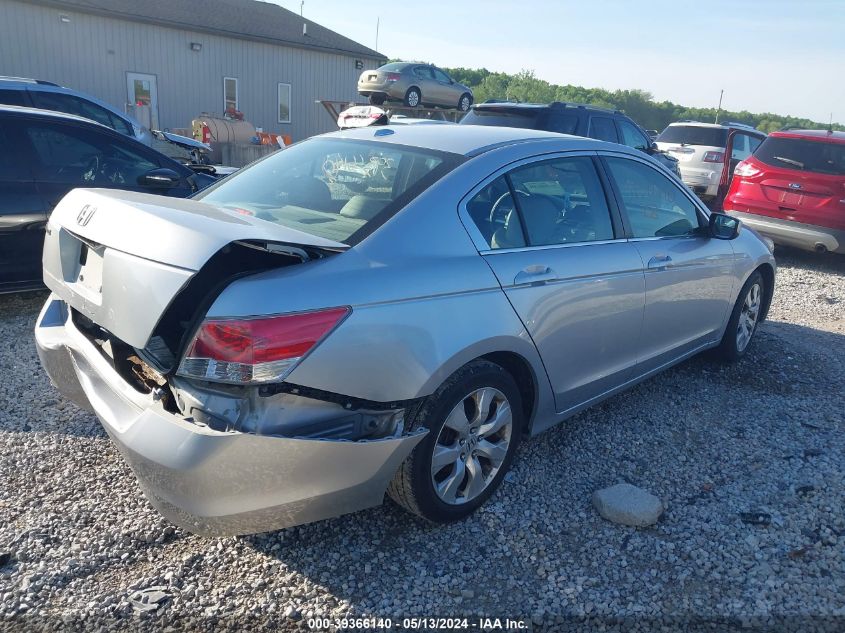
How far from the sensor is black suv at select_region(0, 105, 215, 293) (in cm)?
507

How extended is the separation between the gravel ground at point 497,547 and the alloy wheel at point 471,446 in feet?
0.63

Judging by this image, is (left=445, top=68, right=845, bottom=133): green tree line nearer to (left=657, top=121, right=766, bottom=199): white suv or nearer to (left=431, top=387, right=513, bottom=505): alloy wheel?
(left=657, top=121, right=766, bottom=199): white suv

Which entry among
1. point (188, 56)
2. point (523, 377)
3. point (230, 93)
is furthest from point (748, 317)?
point (230, 93)

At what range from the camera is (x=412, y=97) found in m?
19.9

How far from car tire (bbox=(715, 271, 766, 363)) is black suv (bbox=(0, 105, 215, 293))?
446 centimetres

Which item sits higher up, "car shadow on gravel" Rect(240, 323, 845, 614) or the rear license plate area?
the rear license plate area

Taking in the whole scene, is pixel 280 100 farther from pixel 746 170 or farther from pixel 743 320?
pixel 743 320

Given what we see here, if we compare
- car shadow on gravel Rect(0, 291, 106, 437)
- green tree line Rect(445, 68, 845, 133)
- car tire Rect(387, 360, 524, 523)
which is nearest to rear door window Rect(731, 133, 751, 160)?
car tire Rect(387, 360, 524, 523)

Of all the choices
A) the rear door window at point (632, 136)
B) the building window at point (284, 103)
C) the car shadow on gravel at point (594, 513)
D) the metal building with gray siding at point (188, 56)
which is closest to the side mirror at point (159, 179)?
the car shadow on gravel at point (594, 513)

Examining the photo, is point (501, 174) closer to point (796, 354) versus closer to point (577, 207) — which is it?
point (577, 207)

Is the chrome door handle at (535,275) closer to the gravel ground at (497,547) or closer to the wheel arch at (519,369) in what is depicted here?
the wheel arch at (519,369)

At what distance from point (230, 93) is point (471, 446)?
22799 millimetres

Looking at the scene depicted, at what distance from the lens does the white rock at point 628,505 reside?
10.3 ft

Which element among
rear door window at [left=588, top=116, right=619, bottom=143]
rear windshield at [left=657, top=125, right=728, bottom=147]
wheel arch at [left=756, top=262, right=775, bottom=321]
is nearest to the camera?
wheel arch at [left=756, top=262, right=775, bottom=321]
